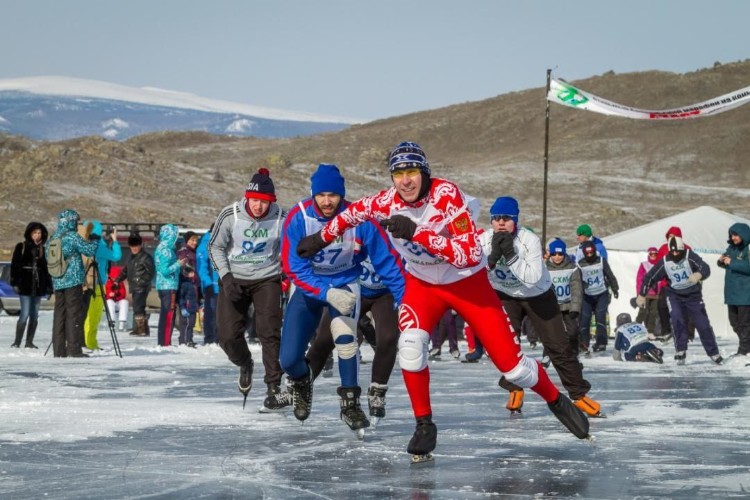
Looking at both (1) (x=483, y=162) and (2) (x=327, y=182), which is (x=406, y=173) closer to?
(2) (x=327, y=182)

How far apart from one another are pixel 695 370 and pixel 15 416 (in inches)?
340

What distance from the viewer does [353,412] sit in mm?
8266

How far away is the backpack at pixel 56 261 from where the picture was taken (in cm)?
1590

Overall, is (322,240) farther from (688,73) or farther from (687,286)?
(688,73)

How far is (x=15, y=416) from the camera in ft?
31.3

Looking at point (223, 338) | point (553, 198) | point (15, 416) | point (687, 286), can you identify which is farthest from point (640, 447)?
point (553, 198)

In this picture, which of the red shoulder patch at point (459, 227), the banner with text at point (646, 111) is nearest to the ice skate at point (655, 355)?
the banner with text at point (646, 111)

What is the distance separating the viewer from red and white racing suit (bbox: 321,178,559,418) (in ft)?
23.7

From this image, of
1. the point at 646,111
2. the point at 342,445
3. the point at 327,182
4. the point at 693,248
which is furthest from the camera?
the point at 693,248

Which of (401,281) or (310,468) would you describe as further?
(401,281)

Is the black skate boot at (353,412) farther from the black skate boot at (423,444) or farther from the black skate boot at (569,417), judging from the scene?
the black skate boot at (569,417)

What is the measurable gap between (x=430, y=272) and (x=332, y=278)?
1.22 m

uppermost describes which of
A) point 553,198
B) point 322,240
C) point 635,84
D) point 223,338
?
point 635,84

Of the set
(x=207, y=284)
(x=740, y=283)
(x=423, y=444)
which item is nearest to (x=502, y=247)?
(x=423, y=444)
